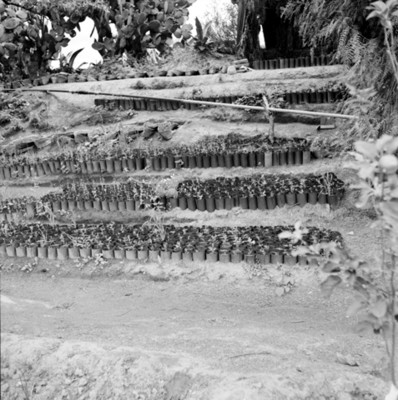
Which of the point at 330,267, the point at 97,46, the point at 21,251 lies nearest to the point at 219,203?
the point at 21,251

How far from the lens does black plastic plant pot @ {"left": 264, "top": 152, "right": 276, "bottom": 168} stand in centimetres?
643

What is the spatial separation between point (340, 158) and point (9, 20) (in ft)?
26.5

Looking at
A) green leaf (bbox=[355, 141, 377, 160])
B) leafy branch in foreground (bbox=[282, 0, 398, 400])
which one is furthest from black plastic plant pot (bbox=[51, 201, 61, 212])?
green leaf (bbox=[355, 141, 377, 160])

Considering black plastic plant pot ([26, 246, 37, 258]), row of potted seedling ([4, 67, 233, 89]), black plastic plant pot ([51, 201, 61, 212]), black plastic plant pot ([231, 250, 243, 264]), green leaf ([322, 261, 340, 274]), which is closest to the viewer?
green leaf ([322, 261, 340, 274])

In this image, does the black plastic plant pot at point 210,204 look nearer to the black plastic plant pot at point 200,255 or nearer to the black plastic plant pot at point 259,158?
the black plastic plant pot at point 200,255

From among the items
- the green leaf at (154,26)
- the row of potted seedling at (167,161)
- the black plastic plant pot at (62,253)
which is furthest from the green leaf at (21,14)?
the black plastic plant pot at (62,253)

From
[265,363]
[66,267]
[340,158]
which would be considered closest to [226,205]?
[340,158]

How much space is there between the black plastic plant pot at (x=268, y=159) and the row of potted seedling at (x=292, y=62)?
11.4ft

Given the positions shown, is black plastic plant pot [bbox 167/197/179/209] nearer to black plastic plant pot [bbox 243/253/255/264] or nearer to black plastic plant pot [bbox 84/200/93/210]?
black plastic plant pot [bbox 84/200/93/210]

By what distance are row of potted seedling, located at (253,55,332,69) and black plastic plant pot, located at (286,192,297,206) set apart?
442 centimetres

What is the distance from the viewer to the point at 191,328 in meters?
3.62

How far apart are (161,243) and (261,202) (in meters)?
1.31

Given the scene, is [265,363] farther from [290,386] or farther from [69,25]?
[69,25]

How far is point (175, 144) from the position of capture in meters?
7.47
